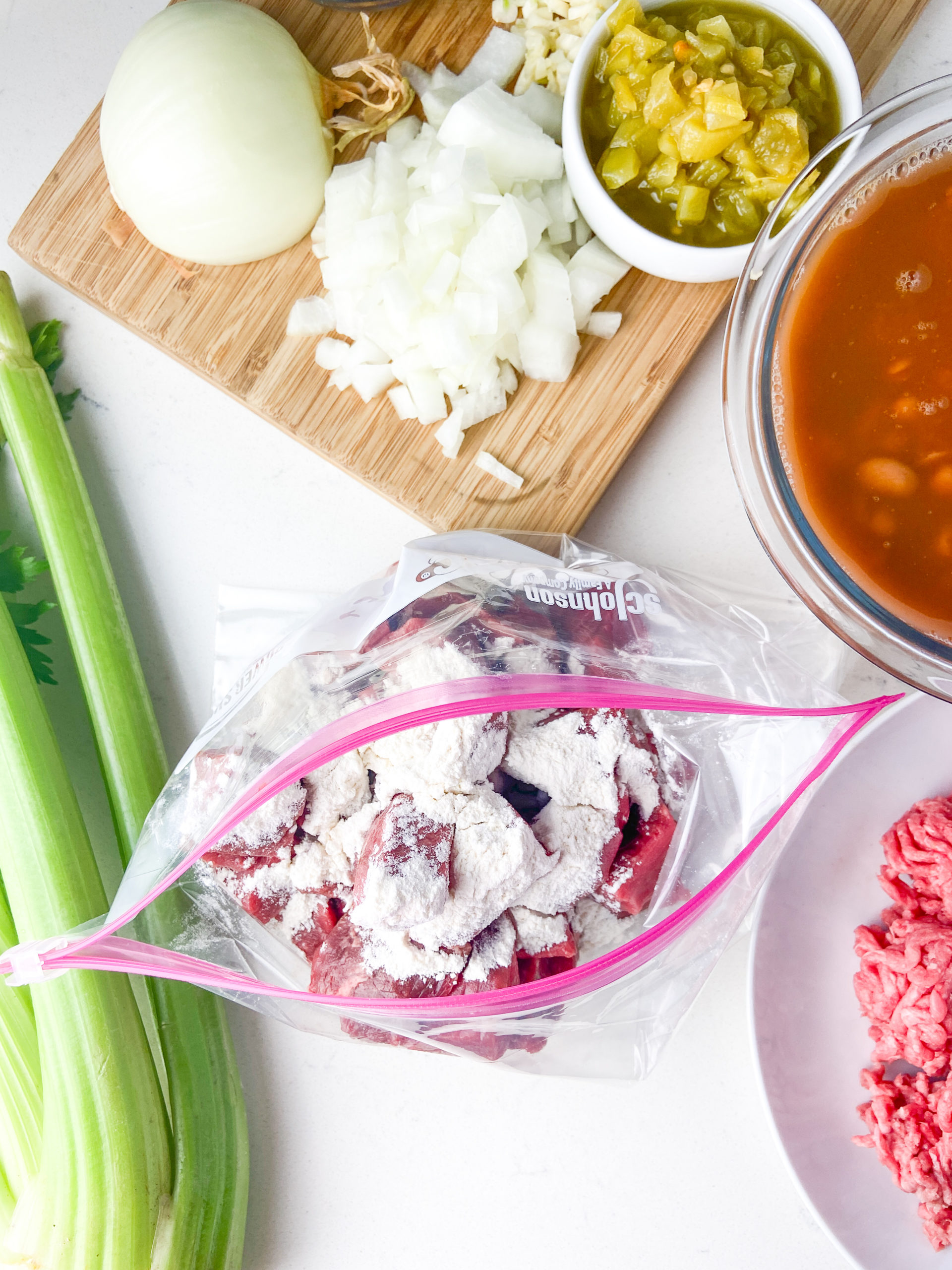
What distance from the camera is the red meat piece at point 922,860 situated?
4.01 feet

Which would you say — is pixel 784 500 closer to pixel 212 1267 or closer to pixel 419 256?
pixel 419 256

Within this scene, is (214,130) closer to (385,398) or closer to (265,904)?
(385,398)

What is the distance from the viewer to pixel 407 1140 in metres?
1.42

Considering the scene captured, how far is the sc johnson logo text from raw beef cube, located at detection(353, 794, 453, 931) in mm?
304

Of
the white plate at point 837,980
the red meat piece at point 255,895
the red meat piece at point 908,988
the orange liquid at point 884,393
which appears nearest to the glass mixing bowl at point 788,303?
the orange liquid at point 884,393

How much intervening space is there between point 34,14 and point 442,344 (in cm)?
85

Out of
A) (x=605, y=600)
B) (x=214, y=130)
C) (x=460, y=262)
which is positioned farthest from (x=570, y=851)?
(x=214, y=130)

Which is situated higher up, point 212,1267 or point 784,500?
point 784,500

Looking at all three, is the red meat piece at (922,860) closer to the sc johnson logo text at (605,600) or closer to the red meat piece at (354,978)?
the sc johnson logo text at (605,600)

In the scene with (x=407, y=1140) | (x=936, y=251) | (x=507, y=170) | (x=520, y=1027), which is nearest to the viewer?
(x=936, y=251)

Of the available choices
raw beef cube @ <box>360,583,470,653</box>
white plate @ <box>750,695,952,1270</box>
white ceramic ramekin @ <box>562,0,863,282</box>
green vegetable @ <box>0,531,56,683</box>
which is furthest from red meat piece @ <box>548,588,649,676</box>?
green vegetable @ <box>0,531,56,683</box>

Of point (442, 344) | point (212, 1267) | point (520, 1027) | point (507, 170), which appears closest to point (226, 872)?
point (520, 1027)

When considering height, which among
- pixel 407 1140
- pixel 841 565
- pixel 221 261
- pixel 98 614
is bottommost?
pixel 407 1140

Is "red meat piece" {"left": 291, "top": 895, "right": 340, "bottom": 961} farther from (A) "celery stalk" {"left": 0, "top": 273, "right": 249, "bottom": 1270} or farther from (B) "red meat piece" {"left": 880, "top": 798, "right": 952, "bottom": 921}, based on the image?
(B) "red meat piece" {"left": 880, "top": 798, "right": 952, "bottom": 921}
